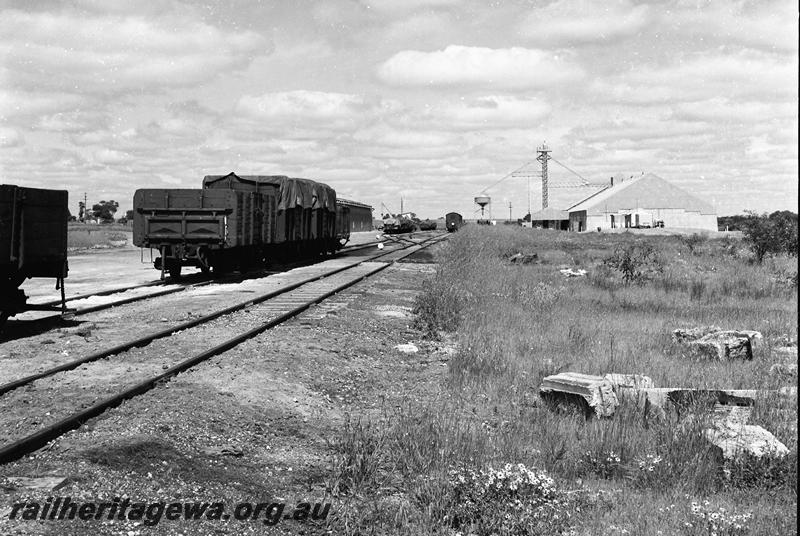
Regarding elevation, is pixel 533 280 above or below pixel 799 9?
below

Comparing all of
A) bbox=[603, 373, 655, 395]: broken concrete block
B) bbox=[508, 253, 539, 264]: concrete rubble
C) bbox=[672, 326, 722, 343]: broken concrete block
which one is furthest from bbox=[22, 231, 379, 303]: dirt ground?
bbox=[508, 253, 539, 264]: concrete rubble

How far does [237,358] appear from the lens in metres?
8.55

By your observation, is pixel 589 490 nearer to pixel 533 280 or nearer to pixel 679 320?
pixel 679 320

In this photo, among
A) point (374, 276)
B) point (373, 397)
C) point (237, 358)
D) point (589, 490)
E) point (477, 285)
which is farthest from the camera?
point (374, 276)

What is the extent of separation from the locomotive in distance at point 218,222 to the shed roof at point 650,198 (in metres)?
70.0

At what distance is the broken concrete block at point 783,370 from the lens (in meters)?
8.41

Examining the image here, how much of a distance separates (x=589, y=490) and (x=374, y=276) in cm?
1725

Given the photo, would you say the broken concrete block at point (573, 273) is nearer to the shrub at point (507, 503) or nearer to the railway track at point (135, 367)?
the railway track at point (135, 367)

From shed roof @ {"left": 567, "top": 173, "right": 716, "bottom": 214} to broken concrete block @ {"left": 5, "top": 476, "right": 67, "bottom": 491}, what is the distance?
87455 millimetres

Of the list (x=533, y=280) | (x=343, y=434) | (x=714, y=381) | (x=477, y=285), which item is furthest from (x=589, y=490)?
(x=533, y=280)

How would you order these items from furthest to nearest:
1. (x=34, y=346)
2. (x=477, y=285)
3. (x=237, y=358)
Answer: (x=477, y=285) < (x=34, y=346) < (x=237, y=358)

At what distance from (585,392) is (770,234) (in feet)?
77.8

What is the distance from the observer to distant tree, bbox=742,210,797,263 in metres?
26.5

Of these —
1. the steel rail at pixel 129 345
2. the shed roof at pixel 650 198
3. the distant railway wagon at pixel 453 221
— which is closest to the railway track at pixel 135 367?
the steel rail at pixel 129 345
